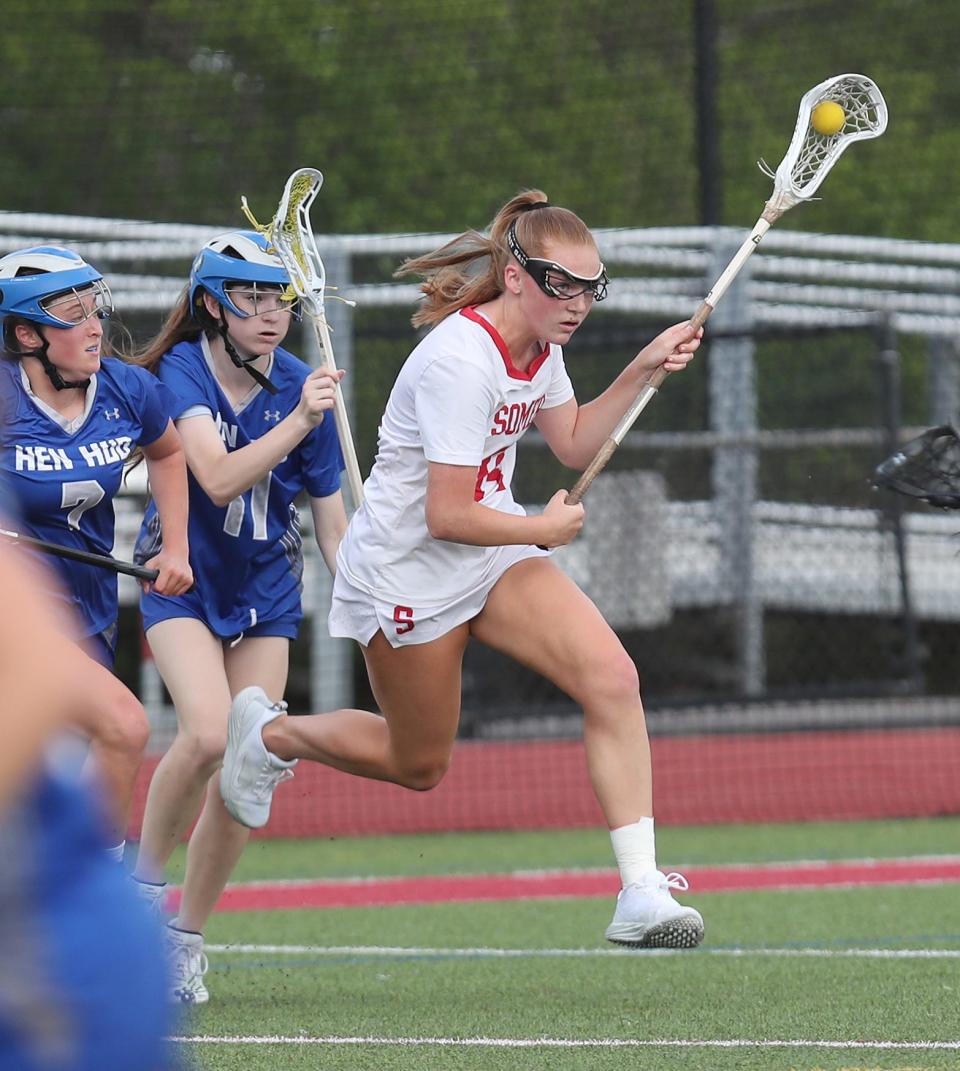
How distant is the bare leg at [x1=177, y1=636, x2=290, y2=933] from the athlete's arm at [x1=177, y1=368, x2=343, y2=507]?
523 mm

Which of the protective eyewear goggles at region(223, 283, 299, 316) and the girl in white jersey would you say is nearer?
the girl in white jersey

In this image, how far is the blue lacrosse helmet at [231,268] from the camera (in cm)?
529

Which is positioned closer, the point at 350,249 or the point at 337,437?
the point at 337,437

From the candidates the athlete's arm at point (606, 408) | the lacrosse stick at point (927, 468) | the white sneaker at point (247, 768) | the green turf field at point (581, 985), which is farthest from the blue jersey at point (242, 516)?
the lacrosse stick at point (927, 468)

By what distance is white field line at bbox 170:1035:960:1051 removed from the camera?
4.34m

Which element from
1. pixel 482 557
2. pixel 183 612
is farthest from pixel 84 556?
pixel 482 557

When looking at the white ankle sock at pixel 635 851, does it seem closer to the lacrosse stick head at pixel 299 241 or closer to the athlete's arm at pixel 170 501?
the athlete's arm at pixel 170 501

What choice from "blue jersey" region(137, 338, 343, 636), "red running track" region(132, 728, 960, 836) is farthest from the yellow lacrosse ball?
"red running track" region(132, 728, 960, 836)

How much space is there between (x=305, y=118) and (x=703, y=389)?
6.97 meters

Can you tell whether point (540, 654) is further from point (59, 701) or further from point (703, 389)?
point (703, 389)

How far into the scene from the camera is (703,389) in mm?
10961

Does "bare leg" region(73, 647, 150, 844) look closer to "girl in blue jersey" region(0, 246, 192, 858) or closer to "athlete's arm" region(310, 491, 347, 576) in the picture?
"girl in blue jersey" region(0, 246, 192, 858)

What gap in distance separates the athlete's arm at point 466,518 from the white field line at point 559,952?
172cm

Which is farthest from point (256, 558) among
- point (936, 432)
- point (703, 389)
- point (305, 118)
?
point (305, 118)
